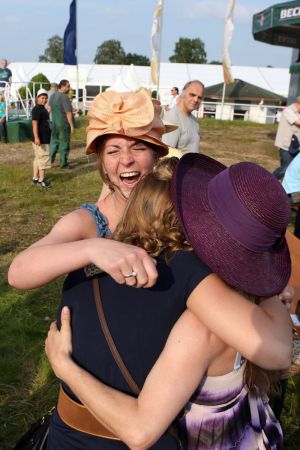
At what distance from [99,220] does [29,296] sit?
2740mm

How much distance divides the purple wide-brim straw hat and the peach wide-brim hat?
75 cm

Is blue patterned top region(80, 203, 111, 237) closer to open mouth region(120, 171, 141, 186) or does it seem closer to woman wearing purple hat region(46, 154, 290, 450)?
open mouth region(120, 171, 141, 186)

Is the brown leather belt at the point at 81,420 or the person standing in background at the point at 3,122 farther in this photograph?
the person standing in background at the point at 3,122

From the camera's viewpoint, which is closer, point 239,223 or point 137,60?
point 239,223

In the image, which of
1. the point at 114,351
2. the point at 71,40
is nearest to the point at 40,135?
the point at 114,351

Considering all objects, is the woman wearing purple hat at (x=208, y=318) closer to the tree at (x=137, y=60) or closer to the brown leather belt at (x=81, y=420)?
the brown leather belt at (x=81, y=420)

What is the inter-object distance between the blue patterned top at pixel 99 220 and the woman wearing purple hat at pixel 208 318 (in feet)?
1.68

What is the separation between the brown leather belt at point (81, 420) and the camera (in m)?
1.11

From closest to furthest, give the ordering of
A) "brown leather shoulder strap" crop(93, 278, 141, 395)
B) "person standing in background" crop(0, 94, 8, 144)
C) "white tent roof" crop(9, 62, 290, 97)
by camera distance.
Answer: "brown leather shoulder strap" crop(93, 278, 141, 395), "person standing in background" crop(0, 94, 8, 144), "white tent roof" crop(9, 62, 290, 97)

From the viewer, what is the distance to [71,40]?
14438 millimetres

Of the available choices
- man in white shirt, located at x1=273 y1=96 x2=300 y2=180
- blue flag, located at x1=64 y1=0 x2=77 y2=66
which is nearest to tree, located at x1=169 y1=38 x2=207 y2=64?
blue flag, located at x1=64 y1=0 x2=77 y2=66

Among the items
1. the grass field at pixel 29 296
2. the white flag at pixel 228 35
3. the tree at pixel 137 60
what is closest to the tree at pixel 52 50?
the tree at pixel 137 60

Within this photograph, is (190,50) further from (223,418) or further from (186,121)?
(223,418)

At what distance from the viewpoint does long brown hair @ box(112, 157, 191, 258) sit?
1064 mm
